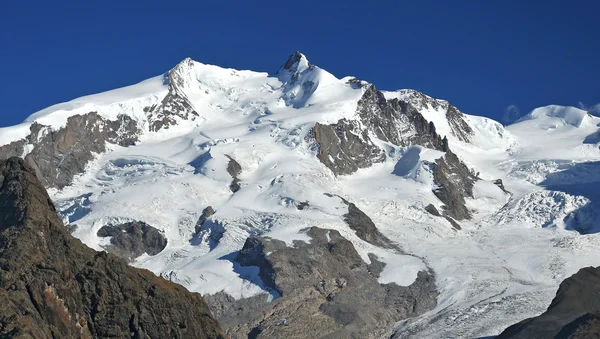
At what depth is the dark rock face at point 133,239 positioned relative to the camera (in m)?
180

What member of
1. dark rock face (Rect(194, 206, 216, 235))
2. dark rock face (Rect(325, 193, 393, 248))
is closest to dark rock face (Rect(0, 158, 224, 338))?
dark rock face (Rect(325, 193, 393, 248))

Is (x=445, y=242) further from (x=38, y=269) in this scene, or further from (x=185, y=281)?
(x=38, y=269)

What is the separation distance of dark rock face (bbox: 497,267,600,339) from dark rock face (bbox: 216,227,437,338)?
2242 centimetres

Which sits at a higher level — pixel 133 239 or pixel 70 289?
pixel 70 289

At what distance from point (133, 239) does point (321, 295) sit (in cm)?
3292

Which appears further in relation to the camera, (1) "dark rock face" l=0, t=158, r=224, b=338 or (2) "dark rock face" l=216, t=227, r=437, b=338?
(2) "dark rock face" l=216, t=227, r=437, b=338

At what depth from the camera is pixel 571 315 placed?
133000 mm

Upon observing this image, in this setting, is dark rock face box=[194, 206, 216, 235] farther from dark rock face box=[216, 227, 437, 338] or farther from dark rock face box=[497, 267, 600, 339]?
dark rock face box=[497, 267, 600, 339]

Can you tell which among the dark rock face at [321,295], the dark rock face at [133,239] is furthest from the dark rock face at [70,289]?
the dark rock face at [133,239]

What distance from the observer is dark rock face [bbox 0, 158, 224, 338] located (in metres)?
70.2

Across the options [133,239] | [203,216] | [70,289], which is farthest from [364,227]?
[70,289]

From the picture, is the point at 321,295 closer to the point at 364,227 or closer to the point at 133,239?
the point at 364,227

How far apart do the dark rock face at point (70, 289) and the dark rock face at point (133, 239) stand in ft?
320

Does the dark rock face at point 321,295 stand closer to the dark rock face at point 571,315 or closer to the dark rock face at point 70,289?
the dark rock face at point 571,315
